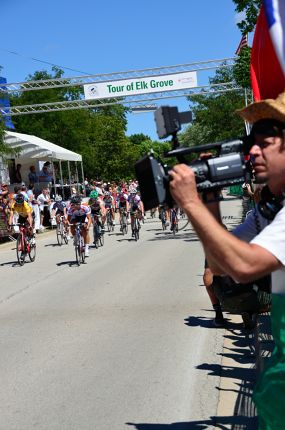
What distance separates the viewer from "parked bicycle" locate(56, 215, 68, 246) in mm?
20545

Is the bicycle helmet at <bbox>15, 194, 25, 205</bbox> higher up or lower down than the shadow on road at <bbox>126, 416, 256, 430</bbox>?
higher up

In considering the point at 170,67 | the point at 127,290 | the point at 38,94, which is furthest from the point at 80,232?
the point at 38,94

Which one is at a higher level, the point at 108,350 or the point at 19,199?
the point at 19,199

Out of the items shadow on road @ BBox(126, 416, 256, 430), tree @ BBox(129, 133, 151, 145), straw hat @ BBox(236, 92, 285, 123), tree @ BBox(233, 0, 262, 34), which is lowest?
shadow on road @ BBox(126, 416, 256, 430)

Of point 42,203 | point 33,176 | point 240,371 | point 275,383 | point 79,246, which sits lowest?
point 240,371

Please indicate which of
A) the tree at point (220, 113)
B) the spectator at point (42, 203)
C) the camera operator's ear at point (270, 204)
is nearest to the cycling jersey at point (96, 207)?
the spectator at point (42, 203)

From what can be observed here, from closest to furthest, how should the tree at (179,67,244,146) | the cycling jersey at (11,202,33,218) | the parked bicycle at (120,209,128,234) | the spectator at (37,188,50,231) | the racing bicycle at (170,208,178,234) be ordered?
the cycling jersey at (11,202,33,218) → the racing bicycle at (170,208,178,234) → the parked bicycle at (120,209,128,234) → the spectator at (37,188,50,231) → the tree at (179,67,244,146)

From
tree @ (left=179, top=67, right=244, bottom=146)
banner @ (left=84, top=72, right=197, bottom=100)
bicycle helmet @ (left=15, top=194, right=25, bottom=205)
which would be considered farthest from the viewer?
tree @ (left=179, top=67, right=244, bottom=146)

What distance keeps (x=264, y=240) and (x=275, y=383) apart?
1.91 ft

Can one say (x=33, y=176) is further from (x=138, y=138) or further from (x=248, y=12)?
(x=138, y=138)

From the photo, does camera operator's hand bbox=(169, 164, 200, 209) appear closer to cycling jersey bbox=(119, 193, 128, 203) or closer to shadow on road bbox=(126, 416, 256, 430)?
shadow on road bbox=(126, 416, 256, 430)

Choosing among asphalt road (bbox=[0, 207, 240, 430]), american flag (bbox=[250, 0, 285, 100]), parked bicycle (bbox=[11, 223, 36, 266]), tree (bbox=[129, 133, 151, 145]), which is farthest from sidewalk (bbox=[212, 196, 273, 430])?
tree (bbox=[129, 133, 151, 145])

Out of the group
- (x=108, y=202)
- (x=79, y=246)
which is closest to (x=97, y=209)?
(x=79, y=246)

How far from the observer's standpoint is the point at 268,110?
2.33 m
